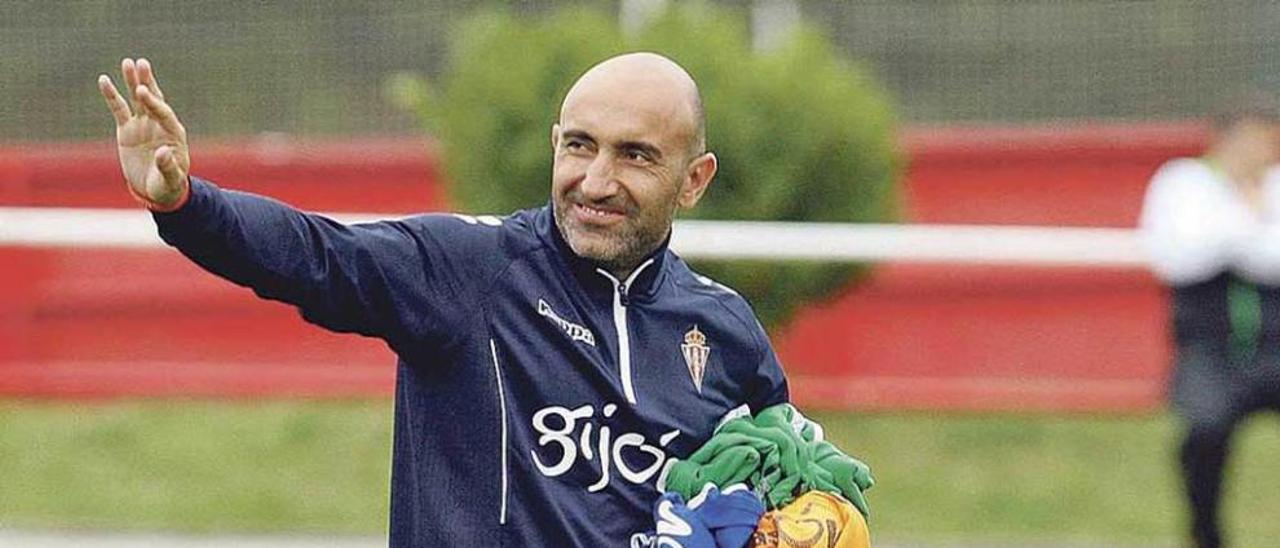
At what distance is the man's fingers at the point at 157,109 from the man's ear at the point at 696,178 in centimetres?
93

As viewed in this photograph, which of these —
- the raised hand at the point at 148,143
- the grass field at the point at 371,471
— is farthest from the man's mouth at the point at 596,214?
the grass field at the point at 371,471

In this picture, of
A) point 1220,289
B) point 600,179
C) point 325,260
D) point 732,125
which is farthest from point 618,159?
point 732,125

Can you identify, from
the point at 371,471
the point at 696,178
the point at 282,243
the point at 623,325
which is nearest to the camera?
the point at 282,243

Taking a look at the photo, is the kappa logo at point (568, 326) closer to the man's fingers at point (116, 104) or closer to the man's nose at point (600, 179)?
the man's nose at point (600, 179)

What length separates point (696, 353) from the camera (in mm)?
4219

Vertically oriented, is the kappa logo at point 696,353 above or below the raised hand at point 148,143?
below

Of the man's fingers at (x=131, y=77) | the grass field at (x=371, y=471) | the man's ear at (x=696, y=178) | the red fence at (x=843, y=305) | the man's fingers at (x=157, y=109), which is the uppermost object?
the man's fingers at (x=131, y=77)

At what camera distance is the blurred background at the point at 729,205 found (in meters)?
10.3

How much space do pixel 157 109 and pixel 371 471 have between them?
7010 millimetres

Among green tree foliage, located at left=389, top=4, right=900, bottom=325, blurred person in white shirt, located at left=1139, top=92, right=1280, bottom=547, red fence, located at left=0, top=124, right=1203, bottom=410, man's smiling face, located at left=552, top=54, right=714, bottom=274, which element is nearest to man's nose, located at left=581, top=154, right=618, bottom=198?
man's smiling face, located at left=552, top=54, right=714, bottom=274

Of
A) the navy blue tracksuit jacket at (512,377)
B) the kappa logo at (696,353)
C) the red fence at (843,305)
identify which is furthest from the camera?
the red fence at (843,305)

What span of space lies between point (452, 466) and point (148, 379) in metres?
7.98

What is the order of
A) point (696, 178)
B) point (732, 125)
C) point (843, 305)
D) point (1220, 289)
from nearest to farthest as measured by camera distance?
point (696, 178)
point (1220, 289)
point (732, 125)
point (843, 305)

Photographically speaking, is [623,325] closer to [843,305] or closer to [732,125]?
[732,125]
